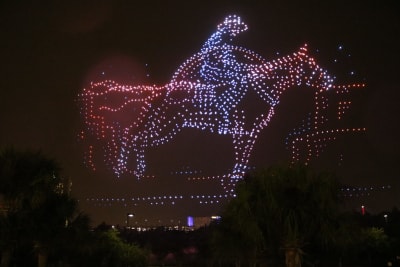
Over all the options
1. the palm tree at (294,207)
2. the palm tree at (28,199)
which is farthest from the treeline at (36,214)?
the palm tree at (294,207)

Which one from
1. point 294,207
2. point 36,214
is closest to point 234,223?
point 294,207

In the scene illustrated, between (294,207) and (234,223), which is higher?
(294,207)

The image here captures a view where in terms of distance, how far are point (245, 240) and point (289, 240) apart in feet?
5.75

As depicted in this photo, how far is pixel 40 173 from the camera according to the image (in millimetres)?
15891

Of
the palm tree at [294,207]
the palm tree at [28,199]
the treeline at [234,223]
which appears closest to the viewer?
the palm tree at [294,207]

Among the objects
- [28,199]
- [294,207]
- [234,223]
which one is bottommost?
[234,223]

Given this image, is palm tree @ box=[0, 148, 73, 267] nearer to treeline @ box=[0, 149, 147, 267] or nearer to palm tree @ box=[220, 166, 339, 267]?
treeline @ box=[0, 149, 147, 267]

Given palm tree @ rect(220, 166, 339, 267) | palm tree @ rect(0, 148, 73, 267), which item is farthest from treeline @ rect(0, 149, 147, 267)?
palm tree @ rect(220, 166, 339, 267)

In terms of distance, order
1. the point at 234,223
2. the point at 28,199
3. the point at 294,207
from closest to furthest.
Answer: the point at 294,207 → the point at 234,223 → the point at 28,199

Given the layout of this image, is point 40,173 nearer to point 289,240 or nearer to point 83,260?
point 83,260

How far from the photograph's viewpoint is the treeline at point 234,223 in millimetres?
12922

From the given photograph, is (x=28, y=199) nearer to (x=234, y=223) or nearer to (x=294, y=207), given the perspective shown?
(x=234, y=223)

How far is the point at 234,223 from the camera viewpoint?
14117mm

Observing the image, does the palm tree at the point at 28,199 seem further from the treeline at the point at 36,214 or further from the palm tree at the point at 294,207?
the palm tree at the point at 294,207
